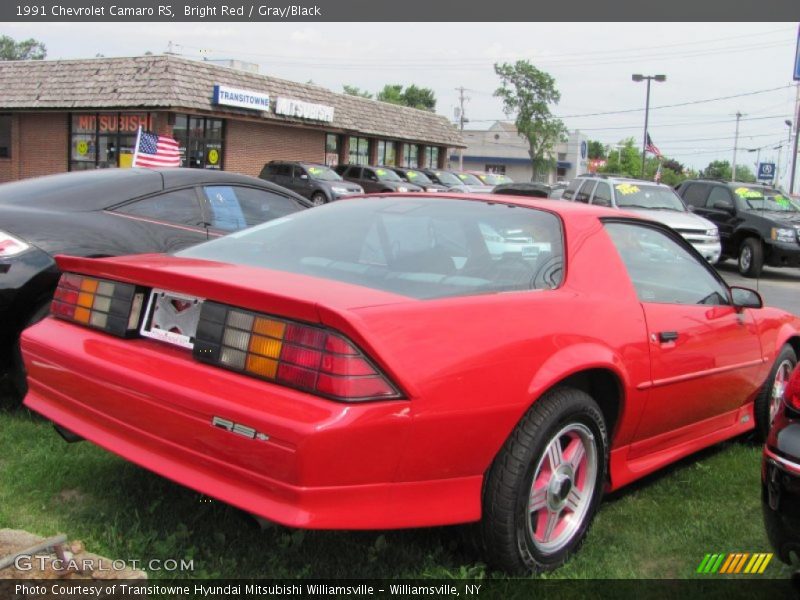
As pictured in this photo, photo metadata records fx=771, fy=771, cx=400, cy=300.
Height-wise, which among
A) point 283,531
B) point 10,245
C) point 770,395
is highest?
point 10,245

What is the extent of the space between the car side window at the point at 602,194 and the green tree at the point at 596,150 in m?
104

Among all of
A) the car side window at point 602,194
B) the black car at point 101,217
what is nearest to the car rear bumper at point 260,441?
the black car at point 101,217

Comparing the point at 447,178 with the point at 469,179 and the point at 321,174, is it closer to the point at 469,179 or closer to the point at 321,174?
the point at 469,179

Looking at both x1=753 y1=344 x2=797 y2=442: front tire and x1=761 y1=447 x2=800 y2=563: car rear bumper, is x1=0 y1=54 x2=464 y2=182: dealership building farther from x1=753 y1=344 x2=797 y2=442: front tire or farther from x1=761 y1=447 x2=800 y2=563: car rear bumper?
x1=761 y1=447 x2=800 y2=563: car rear bumper

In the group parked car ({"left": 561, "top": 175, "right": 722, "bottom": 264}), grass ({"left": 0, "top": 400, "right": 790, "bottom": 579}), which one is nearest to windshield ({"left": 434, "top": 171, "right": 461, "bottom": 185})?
parked car ({"left": 561, "top": 175, "right": 722, "bottom": 264})

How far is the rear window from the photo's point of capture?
2.94 metres

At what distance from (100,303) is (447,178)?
97.2 feet

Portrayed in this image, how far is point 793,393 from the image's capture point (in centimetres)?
266

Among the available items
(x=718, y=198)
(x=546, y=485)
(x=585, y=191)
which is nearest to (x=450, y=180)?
(x=585, y=191)

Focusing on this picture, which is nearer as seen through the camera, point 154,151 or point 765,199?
point 154,151

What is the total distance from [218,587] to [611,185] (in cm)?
1364

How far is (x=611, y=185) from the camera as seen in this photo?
14961 mm

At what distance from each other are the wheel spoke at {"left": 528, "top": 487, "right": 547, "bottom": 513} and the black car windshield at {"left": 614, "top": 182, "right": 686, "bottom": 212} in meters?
12.5

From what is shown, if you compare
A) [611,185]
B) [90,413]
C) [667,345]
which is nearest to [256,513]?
[90,413]
